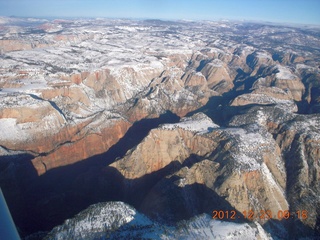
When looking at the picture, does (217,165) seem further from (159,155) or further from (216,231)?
(216,231)

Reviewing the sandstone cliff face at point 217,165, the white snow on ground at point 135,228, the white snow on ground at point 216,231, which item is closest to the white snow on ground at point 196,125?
the sandstone cliff face at point 217,165

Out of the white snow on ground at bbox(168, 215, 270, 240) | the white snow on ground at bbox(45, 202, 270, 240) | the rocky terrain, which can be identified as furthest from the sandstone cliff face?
the white snow on ground at bbox(168, 215, 270, 240)

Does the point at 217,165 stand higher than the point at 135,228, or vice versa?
the point at 135,228

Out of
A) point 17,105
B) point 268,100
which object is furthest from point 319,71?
point 17,105

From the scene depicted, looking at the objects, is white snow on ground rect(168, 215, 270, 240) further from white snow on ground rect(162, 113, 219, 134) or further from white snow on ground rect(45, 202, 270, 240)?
white snow on ground rect(162, 113, 219, 134)

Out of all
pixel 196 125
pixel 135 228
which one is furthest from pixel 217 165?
pixel 135 228

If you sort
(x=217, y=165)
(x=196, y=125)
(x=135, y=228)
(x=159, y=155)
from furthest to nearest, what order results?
(x=196, y=125), (x=159, y=155), (x=217, y=165), (x=135, y=228)

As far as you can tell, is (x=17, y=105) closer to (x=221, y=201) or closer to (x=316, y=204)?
(x=221, y=201)

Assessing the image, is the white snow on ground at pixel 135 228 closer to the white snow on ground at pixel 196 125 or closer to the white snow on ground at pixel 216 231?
the white snow on ground at pixel 216 231

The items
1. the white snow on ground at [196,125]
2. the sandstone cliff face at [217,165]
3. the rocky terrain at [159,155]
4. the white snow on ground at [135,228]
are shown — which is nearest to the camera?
the white snow on ground at [135,228]

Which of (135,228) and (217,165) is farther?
(217,165)

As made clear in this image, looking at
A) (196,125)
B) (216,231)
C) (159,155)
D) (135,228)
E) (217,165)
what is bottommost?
(159,155)
